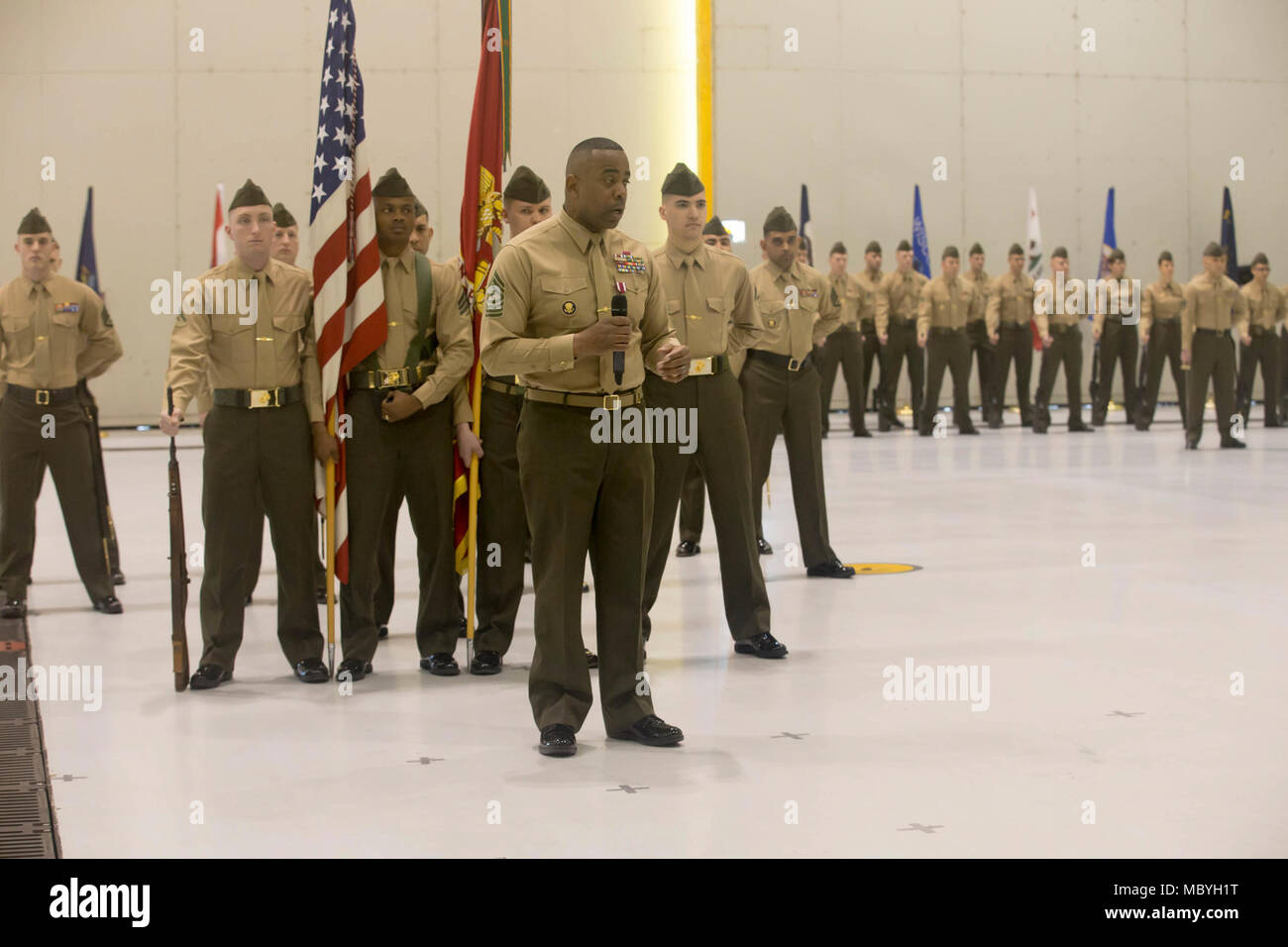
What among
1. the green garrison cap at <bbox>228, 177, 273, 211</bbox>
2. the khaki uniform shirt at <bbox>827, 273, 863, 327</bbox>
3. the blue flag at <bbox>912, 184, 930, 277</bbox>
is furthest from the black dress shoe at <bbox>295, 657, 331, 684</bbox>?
the blue flag at <bbox>912, 184, 930, 277</bbox>

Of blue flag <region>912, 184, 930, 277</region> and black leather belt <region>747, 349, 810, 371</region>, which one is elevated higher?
blue flag <region>912, 184, 930, 277</region>

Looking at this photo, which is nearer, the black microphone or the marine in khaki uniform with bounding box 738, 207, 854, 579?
the black microphone

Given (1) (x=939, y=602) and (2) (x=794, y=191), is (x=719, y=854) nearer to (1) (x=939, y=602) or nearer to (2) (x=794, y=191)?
(1) (x=939, y=602)

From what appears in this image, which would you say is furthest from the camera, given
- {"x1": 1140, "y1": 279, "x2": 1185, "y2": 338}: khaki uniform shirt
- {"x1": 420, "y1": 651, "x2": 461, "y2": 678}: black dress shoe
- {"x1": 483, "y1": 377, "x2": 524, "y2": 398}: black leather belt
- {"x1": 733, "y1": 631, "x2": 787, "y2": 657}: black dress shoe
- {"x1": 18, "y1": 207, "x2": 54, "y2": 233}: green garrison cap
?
{"x1": 1140, "y1": 279, "x2": 1185, "y2": 338}: khaki uniform shirt

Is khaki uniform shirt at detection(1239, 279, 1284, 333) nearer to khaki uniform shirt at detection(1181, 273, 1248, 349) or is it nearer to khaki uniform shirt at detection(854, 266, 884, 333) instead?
khaki uniform shirt at detection(1181, 273, 1248, 349)

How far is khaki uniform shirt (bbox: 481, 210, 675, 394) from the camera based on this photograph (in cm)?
454

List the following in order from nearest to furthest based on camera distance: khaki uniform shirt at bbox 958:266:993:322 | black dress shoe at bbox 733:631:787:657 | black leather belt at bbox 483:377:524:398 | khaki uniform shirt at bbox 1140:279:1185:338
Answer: black dress shoe at bbox 733:631:787:657 → black leather belt at bbox 483:377:524:398 → khaki uniform shirt at bbox 1140:279:1185:338 → khaki uniform shirt at bbox 958:266:993:322

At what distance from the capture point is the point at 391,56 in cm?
2020

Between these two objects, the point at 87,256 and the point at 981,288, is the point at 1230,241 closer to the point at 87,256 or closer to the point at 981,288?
the point at 981,288

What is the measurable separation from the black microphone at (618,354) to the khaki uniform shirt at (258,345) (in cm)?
182

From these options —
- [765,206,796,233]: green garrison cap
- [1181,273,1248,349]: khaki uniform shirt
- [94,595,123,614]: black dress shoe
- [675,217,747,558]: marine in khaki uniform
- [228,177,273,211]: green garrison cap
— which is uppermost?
[765,206,796,233]: green garrison cap

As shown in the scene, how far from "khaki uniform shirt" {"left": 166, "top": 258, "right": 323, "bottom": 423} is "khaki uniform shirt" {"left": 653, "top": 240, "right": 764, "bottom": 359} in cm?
149

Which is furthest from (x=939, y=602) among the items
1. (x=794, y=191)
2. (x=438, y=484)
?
(x=794, y=191)

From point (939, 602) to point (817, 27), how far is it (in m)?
15.7
